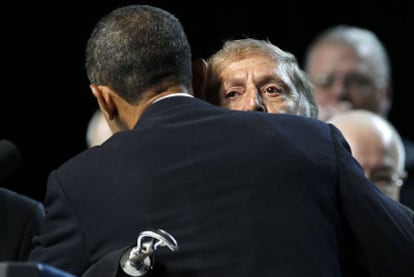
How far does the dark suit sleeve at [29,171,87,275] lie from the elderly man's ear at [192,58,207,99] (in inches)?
20.7

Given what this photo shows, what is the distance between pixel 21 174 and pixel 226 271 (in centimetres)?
351

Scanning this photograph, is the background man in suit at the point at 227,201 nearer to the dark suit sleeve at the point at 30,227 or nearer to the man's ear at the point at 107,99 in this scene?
the man's ear at the point at 107,99

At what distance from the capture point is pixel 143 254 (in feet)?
8.77

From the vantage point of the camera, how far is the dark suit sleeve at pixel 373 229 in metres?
2.90

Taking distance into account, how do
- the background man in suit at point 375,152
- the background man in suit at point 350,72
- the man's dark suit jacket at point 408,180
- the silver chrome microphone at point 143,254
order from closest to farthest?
the silver chrome microphone at point 143,254, the background man in suit at point 375,152, the man's dark suit jacket at point 408,180, the background man in suit at point 350,72

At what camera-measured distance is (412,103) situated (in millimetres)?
6672

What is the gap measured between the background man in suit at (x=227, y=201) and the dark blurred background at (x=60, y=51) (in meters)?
3.16

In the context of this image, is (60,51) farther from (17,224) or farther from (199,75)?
(199,75)

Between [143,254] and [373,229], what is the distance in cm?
55

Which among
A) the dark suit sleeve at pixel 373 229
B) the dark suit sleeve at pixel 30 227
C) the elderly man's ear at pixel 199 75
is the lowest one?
the dark suit sleeve at pixel 30 227

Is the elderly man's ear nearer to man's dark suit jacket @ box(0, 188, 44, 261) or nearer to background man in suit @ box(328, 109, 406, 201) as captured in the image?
man's dark suit jacket @ box(0, 188, 44, 261)

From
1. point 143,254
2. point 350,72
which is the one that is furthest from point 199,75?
point 350,72

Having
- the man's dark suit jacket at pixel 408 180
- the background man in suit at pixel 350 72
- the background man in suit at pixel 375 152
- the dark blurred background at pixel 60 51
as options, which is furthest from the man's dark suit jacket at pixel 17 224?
the dark blurred background at pixel 60 51

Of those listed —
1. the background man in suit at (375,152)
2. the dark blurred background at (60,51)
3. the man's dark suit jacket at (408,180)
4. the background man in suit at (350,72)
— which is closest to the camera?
the background man in suit at (375,152)
